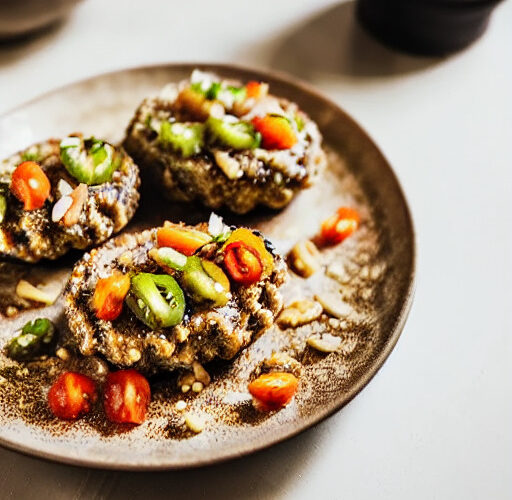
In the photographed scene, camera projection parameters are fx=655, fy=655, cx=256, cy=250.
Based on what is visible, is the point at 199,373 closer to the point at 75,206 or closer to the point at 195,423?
the point at 195,423

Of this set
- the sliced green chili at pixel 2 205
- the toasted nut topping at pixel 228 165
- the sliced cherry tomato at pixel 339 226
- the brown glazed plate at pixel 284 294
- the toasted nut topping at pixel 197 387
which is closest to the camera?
the brown glazed plate at pixel 284 294

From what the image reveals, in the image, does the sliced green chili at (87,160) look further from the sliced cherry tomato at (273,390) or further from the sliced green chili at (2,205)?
the sliced cherry tomato at (273,390)

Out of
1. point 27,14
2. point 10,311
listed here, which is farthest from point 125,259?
point 27,14


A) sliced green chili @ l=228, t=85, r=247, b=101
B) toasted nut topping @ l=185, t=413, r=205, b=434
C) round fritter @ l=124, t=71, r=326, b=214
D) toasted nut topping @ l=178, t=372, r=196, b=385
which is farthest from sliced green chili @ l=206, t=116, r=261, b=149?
toasted nut topping @ l=185, t=413, r=205, b=434

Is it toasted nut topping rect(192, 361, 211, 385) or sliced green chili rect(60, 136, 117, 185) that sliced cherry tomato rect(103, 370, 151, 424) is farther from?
sliced green chili rect(60, 136, 117, 185)

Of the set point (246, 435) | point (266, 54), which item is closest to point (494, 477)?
point (246, 435)

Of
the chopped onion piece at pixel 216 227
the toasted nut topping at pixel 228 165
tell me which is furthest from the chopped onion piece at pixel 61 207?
the toasted nut topping at pixel 228 165
